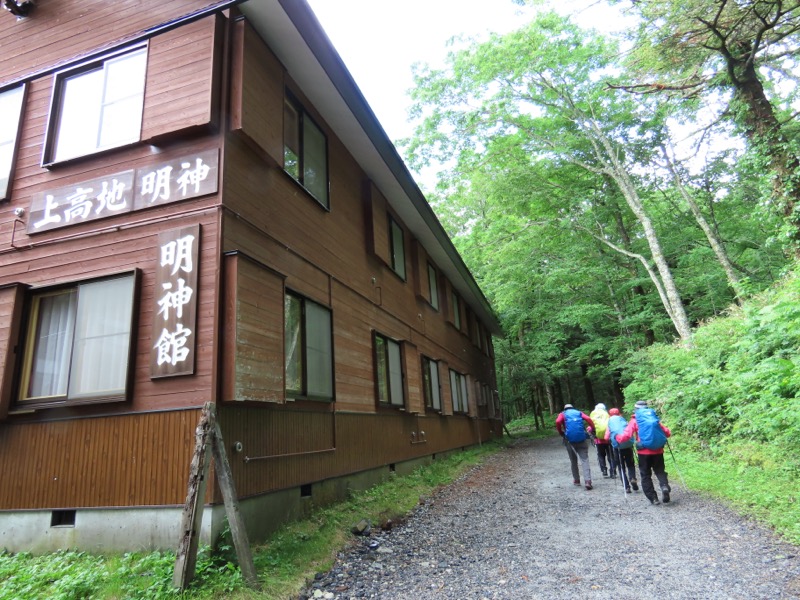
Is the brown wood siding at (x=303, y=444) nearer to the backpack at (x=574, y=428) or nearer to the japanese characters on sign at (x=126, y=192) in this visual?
the japanese characters on sign at (x=126, y=192)

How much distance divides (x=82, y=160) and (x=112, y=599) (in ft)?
17.8

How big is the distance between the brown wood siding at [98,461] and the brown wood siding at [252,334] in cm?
58

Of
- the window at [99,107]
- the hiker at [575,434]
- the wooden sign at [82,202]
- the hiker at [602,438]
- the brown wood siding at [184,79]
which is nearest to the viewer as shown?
the brown wood siding at [184,79]

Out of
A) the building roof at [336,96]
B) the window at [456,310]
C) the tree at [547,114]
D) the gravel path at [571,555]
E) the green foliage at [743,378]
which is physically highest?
the tree at [547,114]

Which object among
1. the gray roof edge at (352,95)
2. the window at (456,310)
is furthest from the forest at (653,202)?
the gray roof edge at (352,95)

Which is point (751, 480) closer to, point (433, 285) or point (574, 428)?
point (574, 428)

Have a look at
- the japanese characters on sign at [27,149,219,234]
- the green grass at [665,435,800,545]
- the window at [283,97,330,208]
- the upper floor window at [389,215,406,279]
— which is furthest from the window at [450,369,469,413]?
the japanese characters on sign at [27,149,219,234]

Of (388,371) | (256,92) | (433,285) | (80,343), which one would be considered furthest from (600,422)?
(80,343)

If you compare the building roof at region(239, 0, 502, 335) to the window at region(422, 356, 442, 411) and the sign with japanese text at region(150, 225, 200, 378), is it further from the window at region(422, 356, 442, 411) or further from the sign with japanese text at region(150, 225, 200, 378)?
the window at region(422, 356, 442, 411)

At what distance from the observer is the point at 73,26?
7.21m

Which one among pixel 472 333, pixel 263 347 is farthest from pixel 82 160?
pixel 472 333

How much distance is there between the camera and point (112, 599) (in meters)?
3.86

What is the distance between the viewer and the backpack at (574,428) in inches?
379

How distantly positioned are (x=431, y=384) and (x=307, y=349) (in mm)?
7350
